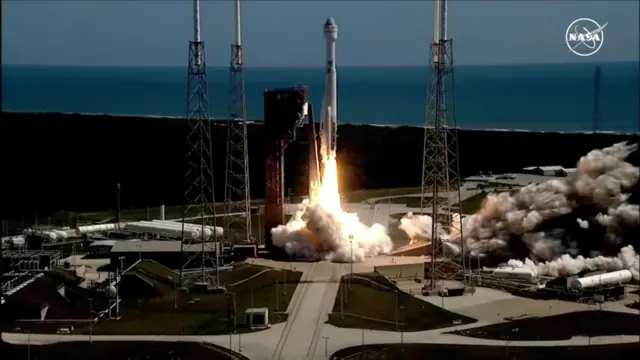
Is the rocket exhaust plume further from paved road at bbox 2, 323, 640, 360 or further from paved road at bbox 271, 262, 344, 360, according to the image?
paved road at bbox 2, 323, 640, 360

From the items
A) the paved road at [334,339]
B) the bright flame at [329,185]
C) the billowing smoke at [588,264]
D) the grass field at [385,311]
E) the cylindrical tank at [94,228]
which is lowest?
the paved road at [334,339]

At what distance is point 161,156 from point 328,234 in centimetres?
3738

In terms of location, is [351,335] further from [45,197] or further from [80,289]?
[45,197]

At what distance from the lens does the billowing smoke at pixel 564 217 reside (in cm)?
2962

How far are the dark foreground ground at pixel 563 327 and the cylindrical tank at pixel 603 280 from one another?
1.81 metres

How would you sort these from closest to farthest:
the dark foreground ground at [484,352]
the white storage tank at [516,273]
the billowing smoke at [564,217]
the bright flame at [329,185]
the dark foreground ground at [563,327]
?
the dark foreground ground at [484,352] → the dark foreground ground at [563,327] → the white storage tank at [516,273] → the billowing smoke at [564,217] → the bright flame at [329,185]

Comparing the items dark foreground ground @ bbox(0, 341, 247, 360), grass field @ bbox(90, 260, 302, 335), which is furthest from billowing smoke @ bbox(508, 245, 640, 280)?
dark foreground ground @ bbox(0, 341, 247, 360)

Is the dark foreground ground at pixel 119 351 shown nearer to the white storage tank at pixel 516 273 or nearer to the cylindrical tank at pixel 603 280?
the cylindrical tank at pixel 603 280

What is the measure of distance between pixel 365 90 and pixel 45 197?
356 feet

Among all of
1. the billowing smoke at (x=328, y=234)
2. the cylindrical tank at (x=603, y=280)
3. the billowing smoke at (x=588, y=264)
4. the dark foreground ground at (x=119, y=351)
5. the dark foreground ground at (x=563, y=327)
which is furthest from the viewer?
the billowing smoke at (x=328, y=234)

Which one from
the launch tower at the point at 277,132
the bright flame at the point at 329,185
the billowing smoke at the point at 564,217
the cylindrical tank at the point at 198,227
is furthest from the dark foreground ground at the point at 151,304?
the billowing smoke at the point at 564,217

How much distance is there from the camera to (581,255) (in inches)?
Answer: 1163

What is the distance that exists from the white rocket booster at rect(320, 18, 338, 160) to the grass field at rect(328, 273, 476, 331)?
579 cm

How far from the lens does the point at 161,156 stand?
66.4 metres
